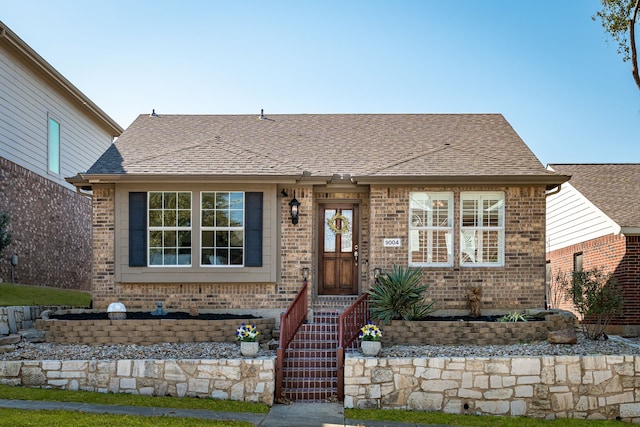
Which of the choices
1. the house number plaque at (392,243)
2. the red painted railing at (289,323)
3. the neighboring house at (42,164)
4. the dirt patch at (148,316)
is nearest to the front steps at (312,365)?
the red painted railing at (289,323)

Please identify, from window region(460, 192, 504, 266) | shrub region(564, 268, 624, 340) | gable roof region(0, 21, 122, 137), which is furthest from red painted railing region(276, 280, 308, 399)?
gable roof region(0, 21, 122, 137)

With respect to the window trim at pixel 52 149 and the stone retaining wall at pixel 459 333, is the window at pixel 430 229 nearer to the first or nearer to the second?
the stone retaining wall at pixel 459 333

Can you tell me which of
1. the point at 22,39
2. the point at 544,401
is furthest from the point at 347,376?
the point at 22,39

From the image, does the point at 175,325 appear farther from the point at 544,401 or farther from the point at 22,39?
the point at 22,39

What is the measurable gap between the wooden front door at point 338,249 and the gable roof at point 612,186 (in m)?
6.17

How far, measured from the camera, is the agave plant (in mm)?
11406

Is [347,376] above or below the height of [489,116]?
below

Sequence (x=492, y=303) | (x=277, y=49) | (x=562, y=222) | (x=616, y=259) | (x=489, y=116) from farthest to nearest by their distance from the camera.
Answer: (x=562, y=222)
(x=489, y=116)
(x=616, y=259)
(x=277, y=49)
(x=492, y=303)

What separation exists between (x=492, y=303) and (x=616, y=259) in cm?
389

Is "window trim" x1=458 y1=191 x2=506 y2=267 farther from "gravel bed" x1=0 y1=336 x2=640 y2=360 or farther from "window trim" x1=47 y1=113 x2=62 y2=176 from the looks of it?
"window trim" x1=47 y1=113 x2=62 y2=176

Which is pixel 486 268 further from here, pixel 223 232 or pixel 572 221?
pixel 572 221

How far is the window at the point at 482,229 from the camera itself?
1281 cm

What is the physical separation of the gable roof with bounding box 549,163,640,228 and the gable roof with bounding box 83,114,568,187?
9.37 ft

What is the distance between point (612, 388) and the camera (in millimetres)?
9664
